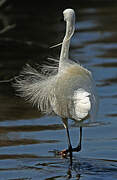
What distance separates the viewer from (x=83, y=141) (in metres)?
9.65

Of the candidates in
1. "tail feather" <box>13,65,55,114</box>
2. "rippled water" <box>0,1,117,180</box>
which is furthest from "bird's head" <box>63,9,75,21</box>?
"rippled water" <box>0,1,117,180</box>

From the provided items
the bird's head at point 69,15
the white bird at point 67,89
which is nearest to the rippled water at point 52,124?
the white bird at point 67,89

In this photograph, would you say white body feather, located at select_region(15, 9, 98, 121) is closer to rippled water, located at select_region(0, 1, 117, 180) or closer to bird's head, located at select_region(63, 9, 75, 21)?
bird's head, located at select_region(63, 9, 75, 21)

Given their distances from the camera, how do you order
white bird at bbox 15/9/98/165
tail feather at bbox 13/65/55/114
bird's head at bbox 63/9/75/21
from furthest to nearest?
tail feather at bbox 13/65/55/114 → bird's head at bbox 63/9/75/21 → white bird at bbox 15/9/98/165

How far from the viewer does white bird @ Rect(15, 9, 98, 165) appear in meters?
7.83

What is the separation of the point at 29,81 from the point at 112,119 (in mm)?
2678

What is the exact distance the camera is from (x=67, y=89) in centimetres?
795

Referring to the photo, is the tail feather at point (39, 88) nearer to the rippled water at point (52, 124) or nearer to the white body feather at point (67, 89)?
the white body feather at point (67, 89)

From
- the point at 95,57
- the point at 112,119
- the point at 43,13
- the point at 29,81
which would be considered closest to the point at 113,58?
the point at 95,57

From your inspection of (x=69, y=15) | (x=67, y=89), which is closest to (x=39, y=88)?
(x=67, y=89)

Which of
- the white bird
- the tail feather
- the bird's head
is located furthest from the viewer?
the tail feather

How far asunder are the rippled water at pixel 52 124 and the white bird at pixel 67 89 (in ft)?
2.50

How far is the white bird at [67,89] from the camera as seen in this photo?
783cm

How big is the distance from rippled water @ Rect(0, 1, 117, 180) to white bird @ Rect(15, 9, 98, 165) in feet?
2.50
